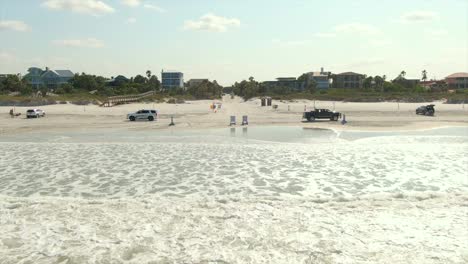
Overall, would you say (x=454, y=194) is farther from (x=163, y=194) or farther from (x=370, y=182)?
(x=163, y=194)

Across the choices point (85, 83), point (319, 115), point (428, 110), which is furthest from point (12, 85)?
point (428, 110)

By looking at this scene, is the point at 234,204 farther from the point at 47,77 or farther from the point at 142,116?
the point at 47,77

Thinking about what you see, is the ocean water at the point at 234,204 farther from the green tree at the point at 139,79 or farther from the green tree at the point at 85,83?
the green tree at the point at 139,79

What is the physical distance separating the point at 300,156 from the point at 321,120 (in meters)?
27.3

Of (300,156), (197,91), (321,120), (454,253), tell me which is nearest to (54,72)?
(197,91)

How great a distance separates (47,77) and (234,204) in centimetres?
20500

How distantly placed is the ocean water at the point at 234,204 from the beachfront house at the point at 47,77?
184 meters

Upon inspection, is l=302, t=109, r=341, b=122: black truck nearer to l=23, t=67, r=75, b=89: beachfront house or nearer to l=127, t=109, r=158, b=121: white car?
l=127, t=109, r=158, b=121: white car

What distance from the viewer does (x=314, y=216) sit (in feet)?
38.1

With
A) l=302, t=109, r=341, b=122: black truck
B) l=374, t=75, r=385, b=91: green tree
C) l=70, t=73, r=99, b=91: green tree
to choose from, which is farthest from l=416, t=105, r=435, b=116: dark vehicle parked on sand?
l=70, t=73, r=99, b=91: green tree

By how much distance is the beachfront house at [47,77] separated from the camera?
192 metres

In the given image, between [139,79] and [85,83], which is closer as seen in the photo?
[85,83]

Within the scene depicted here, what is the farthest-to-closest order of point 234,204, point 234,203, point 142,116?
point 142,116
point 234,203
point 234,204

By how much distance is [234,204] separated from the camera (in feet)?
42.5
